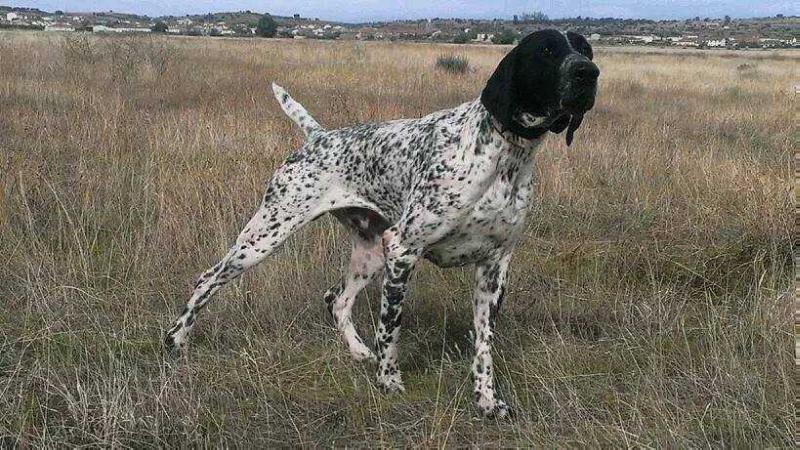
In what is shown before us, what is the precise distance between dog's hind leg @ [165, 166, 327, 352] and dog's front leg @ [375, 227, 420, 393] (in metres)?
0.48

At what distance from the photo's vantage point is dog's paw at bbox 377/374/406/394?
3.11 metres

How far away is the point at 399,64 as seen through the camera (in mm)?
17609

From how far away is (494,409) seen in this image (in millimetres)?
2916

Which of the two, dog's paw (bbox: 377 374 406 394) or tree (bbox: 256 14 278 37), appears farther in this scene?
tree (bbox: 256 14 278 37)

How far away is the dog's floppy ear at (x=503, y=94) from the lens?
2.70 metres

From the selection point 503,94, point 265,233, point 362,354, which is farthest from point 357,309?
point 503,94

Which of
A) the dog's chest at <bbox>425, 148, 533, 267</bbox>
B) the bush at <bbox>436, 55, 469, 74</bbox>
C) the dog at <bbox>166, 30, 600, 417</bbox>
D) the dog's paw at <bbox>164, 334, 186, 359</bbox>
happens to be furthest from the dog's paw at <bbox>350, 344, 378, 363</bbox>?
the bush at <bbox>436, 55, 469, 74</bbox>

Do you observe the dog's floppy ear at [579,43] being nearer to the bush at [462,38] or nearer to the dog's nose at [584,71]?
the dog's nose at [584,71]

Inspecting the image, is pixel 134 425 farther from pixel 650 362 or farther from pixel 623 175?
pixel 623 175

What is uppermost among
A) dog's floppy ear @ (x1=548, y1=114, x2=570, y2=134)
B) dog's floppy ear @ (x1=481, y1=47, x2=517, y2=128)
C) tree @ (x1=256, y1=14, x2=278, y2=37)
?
dog's floppy ear @ (x1=481, y1=47, x2=517, y2=128)

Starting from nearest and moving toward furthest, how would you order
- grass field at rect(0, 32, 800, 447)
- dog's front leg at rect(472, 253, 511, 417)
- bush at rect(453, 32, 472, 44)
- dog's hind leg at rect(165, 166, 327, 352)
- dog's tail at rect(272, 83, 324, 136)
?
grass field at rect(0, 32, 800, 447) < dog's front leg at rect(472, 253, 511, 417) < dog's hind leg at rect(165, 166, 327, 352) < dog's tail at rect(272, 83, 324, 136) < bush at rect(453, 32, 472, 44)

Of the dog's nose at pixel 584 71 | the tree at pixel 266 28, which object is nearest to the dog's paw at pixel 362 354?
the dog's nose at pixel 584 71

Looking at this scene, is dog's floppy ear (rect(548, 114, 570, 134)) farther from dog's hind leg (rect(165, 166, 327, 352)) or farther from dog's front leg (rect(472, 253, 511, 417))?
dog's hind leg (rect(165, 166, 327, 352))

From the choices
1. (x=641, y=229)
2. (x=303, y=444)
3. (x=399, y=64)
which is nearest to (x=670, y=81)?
(x=399, y=64)
